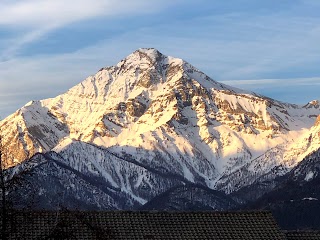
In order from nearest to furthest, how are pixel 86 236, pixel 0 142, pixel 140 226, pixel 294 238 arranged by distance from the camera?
pixel 0 142
pixel 86 236
pixel 140 226
pixel 294 238

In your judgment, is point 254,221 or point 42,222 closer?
point 42,222

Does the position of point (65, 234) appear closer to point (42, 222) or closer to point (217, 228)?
point (42, 222)

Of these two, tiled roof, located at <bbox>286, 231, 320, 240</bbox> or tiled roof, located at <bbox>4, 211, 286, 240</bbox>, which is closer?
tiled roof, located at <bbox>4, 211, 286, 240</bbox>

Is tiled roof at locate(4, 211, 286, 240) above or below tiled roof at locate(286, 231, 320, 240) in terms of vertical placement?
above

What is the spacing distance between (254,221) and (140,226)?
25.7 ft

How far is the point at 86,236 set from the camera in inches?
1975

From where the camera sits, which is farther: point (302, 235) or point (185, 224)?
point (302, 235)

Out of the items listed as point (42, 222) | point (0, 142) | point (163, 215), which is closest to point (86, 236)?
point (42, 222)

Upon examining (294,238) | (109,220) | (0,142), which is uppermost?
(0,142)

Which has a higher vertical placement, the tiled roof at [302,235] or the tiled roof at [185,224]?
the tiled roof at [185,224]

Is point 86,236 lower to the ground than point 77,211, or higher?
lower

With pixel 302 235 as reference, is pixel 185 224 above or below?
above

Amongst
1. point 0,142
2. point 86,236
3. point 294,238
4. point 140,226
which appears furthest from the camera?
point 294,238

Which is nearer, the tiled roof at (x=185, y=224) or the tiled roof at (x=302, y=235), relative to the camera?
the tiled roof at (x=185, y=224)
